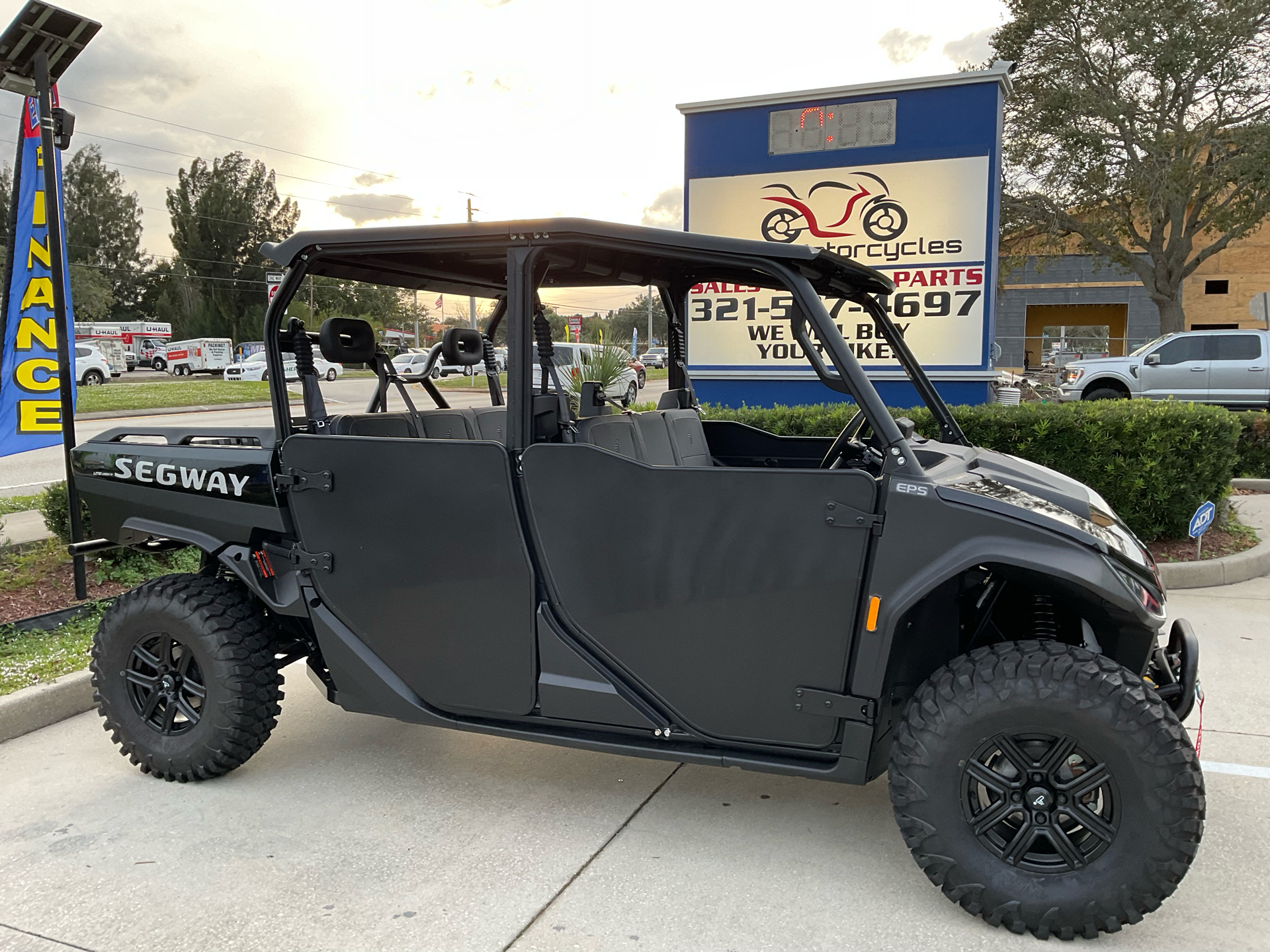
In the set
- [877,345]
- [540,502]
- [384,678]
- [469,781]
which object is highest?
[877,345]

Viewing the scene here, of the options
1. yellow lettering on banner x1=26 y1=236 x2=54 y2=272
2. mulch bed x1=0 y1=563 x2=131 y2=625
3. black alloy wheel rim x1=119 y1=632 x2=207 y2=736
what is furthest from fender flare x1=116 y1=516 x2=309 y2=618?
yellow lettering on banner x1=26 y1=236 x2=54 y2=272

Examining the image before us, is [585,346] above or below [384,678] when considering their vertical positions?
above

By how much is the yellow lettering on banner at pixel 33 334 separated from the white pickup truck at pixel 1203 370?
53.6 ft

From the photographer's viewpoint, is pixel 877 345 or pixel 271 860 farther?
pixel 877 345

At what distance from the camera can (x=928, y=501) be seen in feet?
8.41

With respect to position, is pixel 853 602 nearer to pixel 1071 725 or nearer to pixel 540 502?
pixel 1071 725

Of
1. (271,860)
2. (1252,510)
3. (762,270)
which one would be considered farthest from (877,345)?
(271,860)

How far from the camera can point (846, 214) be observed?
8766 mm

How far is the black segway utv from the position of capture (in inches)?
98.7

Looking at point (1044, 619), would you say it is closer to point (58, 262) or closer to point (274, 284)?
point (274, 284)

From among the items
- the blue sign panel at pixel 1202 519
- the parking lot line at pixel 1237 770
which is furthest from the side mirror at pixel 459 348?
the blue sign panel at pixel 1202 519

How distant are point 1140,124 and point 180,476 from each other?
25091 mm

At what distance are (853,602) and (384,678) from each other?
65.5 inches

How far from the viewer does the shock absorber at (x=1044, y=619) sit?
2.85 metres
